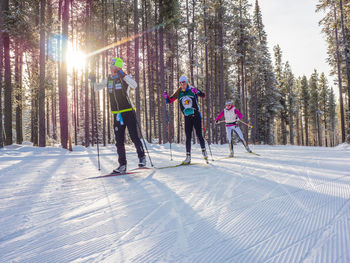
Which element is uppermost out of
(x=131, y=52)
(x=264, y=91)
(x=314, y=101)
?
(x=131, y=52)

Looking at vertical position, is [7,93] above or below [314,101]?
below

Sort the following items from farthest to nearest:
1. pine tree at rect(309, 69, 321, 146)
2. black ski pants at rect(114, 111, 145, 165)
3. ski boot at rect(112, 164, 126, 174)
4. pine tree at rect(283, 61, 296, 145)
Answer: pine tree at rect(309, 69, 321, 146) < pine tree at rect(283, 61, 296, 145) < black ski pants at rect(114, 111, 145, 165) < ski boot at rect(112, 164, 126, 174)

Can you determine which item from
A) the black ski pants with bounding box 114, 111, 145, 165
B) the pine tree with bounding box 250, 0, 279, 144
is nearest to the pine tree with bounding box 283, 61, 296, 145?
the pine tree with bounding box 250, 0, 279, 144

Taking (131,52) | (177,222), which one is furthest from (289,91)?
(177,222)

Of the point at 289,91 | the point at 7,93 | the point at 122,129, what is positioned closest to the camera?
the point at 122,129

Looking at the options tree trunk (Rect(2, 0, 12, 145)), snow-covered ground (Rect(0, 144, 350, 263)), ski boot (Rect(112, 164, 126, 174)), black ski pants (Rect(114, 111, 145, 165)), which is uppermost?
tree trunk (Rect(2, 0, 12, 145))

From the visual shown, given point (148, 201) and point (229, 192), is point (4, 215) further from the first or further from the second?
point (229, 192)

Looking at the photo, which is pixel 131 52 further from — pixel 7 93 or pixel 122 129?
pixel 122 129

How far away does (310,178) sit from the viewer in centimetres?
375

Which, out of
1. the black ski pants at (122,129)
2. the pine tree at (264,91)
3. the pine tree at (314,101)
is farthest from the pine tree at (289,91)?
the black ski pants at (122,129)

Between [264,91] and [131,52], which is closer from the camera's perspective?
[131,52]

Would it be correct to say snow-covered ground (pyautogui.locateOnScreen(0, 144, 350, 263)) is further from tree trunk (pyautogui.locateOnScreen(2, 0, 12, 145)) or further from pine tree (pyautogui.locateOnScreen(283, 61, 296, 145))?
pine tree (pyautogui.locateOnScreen(283, 61, 296, 145))

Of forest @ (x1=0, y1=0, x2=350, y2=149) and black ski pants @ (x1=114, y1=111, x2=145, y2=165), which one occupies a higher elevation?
forest @ (x1=0, y1=0, x2=350, y2=149)

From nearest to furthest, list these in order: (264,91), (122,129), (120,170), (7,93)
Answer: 1. (120,170)
2. (122,129)
3. (7,93)
4. (264,91)
